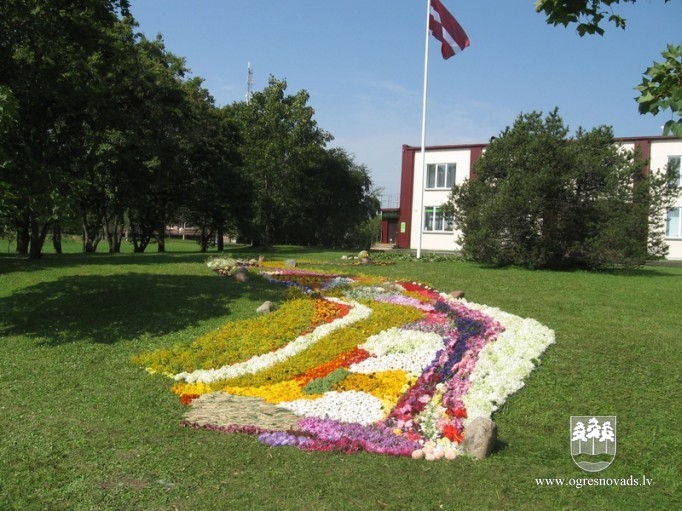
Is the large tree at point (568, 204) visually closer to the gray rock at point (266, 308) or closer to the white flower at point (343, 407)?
the gray rock at point (266, 308)

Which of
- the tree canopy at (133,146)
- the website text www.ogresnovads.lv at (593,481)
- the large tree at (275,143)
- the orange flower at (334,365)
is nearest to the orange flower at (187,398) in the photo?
the orange flower at (334,365)

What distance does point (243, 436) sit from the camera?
17.7ft

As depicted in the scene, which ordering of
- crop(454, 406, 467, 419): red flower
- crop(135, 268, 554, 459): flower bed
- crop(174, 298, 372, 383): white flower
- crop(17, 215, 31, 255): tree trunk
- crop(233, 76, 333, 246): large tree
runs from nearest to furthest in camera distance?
crop(135, 268, 554, 459): flower bed → crop(454, 406, 467, 419): red flower → crop(174, 298, 372, 383): white flower → crop(17, 215, 31, 255): tree trunk → crop(233, 76, 333, 246): large tree

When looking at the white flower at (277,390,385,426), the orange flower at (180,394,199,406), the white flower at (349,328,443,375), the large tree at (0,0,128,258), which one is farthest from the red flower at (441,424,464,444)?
the large tree at (0,0,128,258)

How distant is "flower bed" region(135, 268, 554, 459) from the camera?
5.48m

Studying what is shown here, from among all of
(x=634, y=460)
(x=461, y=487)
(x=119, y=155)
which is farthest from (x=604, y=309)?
(x=119, y=155)

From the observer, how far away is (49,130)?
69.5 ft

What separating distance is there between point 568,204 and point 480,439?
1643 cm

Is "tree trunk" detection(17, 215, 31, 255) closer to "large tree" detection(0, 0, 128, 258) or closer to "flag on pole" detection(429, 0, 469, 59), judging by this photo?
"large tree" detection(0, 0, 128, 258)

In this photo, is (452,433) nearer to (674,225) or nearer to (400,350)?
(400,350)

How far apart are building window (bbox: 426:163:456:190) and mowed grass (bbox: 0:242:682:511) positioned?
2763 cm

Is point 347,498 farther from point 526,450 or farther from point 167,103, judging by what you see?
point 167,103

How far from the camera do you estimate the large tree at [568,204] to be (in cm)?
1930

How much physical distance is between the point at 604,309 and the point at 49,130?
65.0 ft
